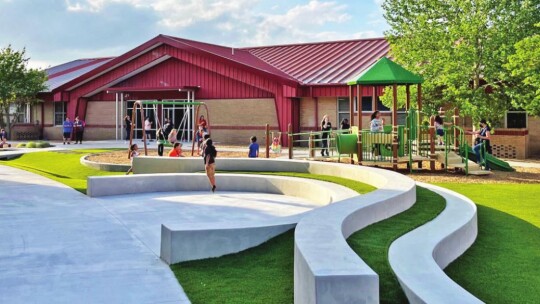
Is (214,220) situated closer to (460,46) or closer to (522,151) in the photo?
(460,46)

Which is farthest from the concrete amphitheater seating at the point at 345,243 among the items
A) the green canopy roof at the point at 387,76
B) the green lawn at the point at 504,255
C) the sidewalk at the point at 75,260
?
the green canopy roof at the point at 387,76

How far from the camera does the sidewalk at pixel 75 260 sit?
6.76m

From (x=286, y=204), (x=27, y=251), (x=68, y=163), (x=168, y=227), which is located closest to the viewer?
(x=168, y=227)

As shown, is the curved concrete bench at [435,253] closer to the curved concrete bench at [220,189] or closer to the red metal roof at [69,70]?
the curved concrete bench at [220,189]

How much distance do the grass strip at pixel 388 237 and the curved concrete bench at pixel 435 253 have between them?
0.11 m

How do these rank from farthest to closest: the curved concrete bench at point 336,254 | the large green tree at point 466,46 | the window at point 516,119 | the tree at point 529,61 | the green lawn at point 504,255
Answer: the window at point 516,119, the large green tree at point 466,46, the tree at point 529,61, the green lawn at point 504,255, the curved concrete bench at point 336,254

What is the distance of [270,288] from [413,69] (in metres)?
19.0

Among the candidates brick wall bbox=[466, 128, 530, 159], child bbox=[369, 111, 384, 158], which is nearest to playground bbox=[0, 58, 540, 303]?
child bbox=[369, 111, 384, 158]

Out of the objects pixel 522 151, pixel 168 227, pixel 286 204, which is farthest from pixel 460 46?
pixel 168 227

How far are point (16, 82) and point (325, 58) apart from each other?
20747 mm

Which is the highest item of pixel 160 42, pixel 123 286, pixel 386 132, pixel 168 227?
pixel 160 42

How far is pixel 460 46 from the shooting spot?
22.7 m

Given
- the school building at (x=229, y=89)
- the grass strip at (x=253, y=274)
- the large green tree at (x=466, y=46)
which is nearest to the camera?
the grass strip at (x=253, y=274)

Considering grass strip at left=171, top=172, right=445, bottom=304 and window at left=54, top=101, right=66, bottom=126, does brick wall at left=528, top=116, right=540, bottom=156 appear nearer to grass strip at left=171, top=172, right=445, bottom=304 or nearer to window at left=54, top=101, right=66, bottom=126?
grass strip at left=171, top=172, right=445, bottom=304
